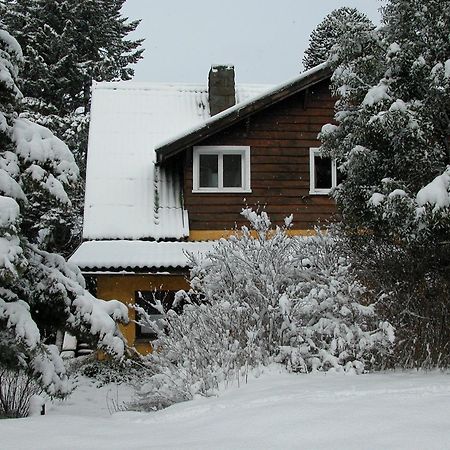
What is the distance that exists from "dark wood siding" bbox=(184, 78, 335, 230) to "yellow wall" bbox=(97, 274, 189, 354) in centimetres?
153

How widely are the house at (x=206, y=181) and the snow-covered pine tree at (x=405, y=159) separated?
5988 millimetres

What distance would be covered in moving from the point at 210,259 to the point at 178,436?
12.1 ft

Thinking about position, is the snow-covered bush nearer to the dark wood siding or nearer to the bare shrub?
the bare shrub

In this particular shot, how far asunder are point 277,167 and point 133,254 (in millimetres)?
4293

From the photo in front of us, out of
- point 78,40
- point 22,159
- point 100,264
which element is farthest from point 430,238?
point 78,40

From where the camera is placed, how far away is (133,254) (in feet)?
44.7

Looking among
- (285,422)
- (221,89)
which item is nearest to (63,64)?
(221,89)

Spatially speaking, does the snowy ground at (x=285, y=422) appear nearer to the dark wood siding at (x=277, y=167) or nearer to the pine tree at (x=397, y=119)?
the pine tree at (x=397, y=119)

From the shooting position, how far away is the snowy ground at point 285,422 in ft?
13.6

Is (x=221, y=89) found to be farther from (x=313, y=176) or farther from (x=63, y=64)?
(x=63, y=64)

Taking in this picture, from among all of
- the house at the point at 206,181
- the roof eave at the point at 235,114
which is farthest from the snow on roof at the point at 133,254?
the roof eave at the point at 235,114

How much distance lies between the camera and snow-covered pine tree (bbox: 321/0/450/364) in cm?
768

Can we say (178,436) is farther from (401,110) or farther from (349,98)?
(349,98)

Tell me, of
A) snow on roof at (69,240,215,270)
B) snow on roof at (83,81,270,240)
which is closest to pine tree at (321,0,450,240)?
snow on roof at (69,240,215,270)
